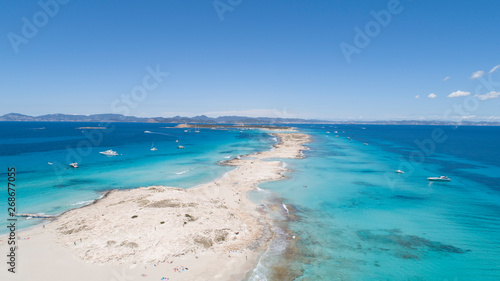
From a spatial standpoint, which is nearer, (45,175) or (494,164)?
(45,175)

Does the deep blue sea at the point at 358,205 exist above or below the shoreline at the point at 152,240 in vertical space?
below

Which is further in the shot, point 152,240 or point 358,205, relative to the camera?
point 358,205

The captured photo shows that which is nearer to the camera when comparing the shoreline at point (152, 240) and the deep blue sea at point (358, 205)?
the shoreline at point (152, 240)

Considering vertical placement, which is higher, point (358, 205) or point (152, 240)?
point (152, 240)

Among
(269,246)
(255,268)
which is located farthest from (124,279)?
(269,246)

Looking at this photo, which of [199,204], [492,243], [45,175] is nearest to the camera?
A: [492,243]

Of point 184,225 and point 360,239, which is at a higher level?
point 184,225

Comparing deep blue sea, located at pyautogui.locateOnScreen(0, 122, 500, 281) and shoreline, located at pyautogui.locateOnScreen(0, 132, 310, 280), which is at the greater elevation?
shoreline, located at pyautogui.locateOnScreen(0, 132, 310, 280)

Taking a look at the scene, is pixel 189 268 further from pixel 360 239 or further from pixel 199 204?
pixel 360 239
